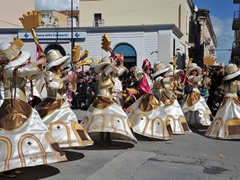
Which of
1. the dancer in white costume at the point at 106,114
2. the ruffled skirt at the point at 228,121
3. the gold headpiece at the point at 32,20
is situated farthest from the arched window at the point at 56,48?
the gold headpiece at the point at 32,20

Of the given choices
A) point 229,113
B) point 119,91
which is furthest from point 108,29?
point 229,113

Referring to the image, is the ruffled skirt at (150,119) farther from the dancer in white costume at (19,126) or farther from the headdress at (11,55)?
the headdress at (11,55)

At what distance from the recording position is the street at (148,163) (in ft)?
16.4

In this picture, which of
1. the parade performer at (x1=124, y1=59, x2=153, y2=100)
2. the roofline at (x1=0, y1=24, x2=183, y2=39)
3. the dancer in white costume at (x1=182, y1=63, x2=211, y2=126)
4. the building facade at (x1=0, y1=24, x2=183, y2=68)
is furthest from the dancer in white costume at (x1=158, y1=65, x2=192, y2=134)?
the roofline at (x1=0, y1=24, x2=183, y2=39)

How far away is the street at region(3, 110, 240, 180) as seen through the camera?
499 centimetres

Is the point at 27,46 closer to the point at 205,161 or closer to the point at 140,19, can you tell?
the point at 140,19

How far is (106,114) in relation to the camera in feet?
21.2

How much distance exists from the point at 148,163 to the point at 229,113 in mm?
3088

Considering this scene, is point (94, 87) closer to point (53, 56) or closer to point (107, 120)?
point (107, 120)

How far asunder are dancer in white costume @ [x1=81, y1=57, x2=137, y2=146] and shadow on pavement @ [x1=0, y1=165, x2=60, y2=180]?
1368 millimetres

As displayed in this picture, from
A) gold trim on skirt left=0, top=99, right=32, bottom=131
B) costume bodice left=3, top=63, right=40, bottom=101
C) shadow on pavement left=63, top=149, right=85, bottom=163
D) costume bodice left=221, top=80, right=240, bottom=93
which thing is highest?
costume bodice left=3, top=63, right=40, bottom=101

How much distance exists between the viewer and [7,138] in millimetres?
4305

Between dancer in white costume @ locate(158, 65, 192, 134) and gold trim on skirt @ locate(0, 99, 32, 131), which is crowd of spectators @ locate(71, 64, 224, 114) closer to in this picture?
dancer in white costume @ locate(158, 65, 192, 134)

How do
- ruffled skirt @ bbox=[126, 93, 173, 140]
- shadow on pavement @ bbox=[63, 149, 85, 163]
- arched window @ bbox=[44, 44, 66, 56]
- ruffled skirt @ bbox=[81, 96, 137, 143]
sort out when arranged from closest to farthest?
shadow on pavement @ bbox=[63, 149, 85, 163], ruffled skirt @ bbox=[81, 96, 137, 143], ruffled skirt @ bbox=[126, 93, 173, 140], arched window @ bbox=[44, 44, 66, 56]
